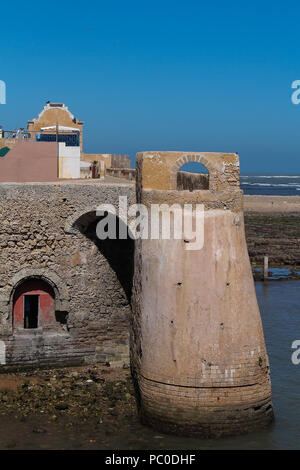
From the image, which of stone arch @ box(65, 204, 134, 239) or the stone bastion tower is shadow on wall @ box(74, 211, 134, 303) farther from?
the stone bastion tower

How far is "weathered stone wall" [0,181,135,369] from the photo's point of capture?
17.0 meters

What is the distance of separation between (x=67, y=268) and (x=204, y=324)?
192 inches

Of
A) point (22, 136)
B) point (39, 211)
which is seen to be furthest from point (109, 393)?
point (22, 136)

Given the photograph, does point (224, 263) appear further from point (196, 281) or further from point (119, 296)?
point (119, 296)

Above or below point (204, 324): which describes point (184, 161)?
above

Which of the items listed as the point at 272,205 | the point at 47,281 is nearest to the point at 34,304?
the point at 47,281

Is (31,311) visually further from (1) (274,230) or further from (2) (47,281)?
(1) (274,230)

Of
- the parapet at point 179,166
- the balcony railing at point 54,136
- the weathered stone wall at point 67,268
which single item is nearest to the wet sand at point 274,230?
the balcony railing at point 54,136

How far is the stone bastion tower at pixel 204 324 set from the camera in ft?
44.7

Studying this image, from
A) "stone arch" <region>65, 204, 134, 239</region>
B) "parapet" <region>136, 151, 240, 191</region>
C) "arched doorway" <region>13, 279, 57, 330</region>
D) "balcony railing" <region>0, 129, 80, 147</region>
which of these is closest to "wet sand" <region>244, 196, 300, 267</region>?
"balcony railing" <region>0, 129, 80, 147</region>

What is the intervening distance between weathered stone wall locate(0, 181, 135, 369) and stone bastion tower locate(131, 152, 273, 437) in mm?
2667

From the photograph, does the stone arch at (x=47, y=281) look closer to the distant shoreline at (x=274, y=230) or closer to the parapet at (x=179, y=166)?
the parapet at (x=179, y=166)

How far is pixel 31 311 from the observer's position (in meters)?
17.9
